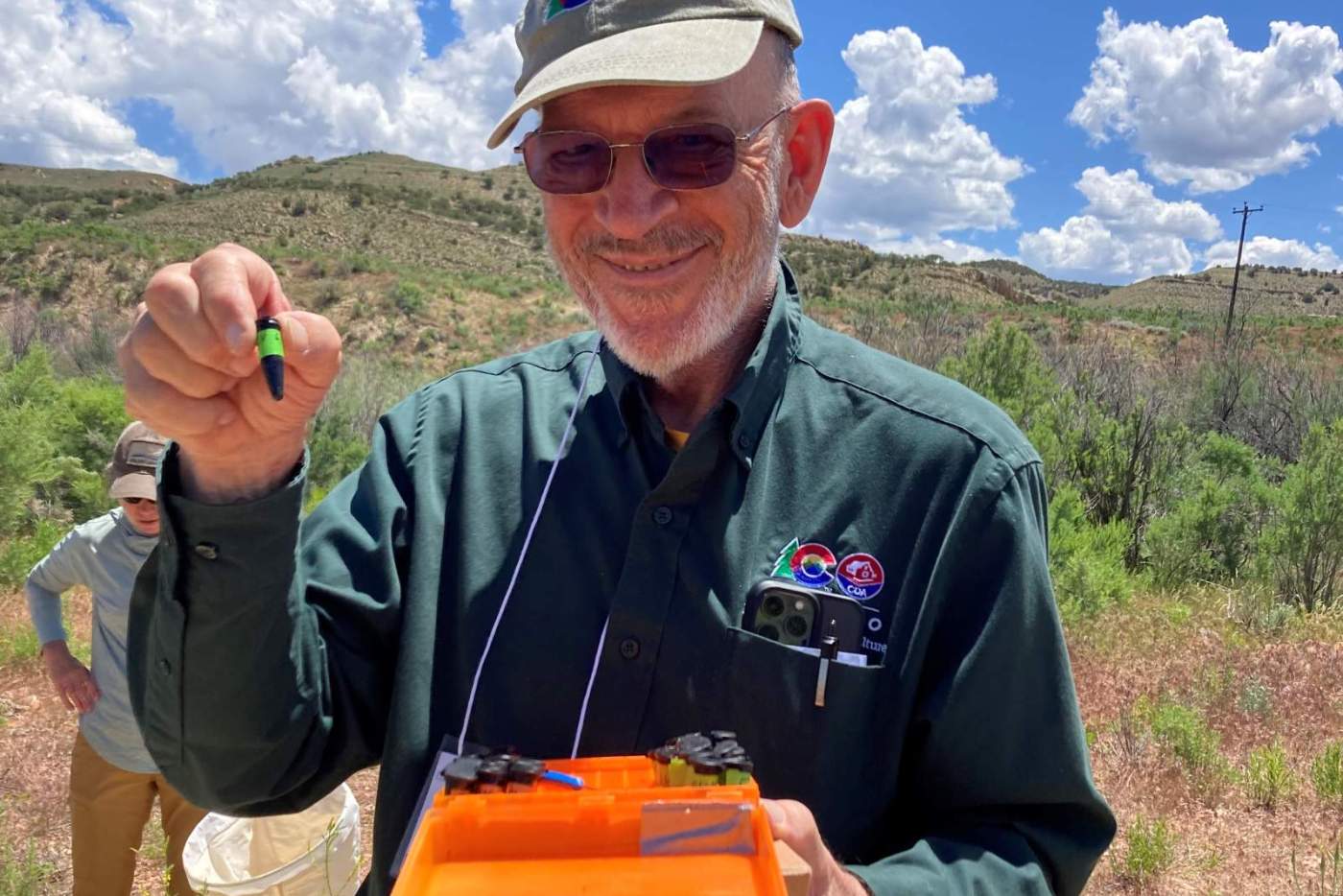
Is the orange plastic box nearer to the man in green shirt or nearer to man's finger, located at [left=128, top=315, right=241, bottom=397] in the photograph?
the man in green shirt

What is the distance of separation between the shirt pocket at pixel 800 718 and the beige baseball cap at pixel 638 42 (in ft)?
3.01

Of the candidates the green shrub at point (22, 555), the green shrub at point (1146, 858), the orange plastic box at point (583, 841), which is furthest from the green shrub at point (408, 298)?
the orange plastic box at point (583, 841)

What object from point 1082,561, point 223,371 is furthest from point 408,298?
point 223,371

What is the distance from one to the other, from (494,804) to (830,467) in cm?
84

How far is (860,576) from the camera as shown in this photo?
4.92 ft

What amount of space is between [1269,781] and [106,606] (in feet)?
18.5

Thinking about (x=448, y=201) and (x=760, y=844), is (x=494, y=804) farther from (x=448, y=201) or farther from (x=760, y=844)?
(x=448, y=201)

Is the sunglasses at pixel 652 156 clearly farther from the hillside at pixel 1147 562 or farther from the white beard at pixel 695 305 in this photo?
the hillside at pixel 1147 562

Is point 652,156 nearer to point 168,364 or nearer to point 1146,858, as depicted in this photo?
point 168,364

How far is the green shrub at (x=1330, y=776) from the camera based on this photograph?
15.7 feet

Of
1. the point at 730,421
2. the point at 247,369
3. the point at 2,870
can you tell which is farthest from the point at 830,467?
the point at 2,870

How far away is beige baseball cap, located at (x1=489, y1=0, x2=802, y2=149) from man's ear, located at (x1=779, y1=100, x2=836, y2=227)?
22cm

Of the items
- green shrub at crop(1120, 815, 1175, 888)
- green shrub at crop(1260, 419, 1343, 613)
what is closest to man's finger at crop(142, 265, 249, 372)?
green shrub at crop(1120, 815, 1175, 888)

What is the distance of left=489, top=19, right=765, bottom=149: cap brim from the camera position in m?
1.57
